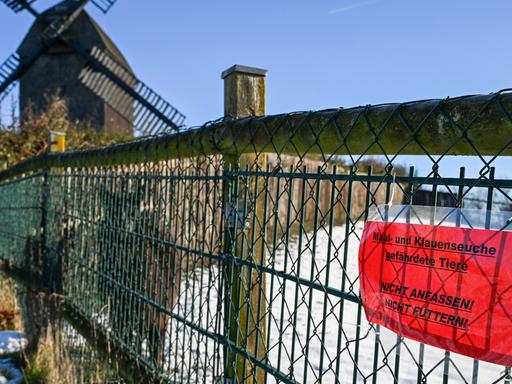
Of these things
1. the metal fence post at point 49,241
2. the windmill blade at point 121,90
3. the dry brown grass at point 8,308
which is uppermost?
the windmill blade at point 121,90

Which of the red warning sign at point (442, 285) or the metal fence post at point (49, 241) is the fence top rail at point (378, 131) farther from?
the metal fence post at point (49, 241)

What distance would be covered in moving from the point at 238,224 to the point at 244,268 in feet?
0.58

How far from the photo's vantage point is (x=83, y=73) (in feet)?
70.0

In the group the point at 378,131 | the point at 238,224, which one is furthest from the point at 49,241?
the point at 378,131

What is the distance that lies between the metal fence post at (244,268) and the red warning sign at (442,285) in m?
0.65

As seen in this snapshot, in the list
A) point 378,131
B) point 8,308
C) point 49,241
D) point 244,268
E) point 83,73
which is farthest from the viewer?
point 83,73

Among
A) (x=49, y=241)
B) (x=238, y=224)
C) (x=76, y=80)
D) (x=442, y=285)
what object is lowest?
(x=49, y=241)

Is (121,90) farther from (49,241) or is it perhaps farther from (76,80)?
(49,241)

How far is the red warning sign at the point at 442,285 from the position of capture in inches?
41.0

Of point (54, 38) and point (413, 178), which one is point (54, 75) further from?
point (413, 178)

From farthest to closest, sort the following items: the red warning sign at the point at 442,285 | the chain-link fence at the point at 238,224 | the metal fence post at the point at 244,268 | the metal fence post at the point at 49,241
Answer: the metal fence post at the point at 49,241 → the metal fence post at the point at 244,268 → the chain-link fence at the point at 238,224 → the red warning sign at the point at 442,285

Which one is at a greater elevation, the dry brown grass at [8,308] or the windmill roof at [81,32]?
the windmill roof at [81,32]

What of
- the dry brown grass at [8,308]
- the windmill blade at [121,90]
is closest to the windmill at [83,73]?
the windmill blade at [121,90]

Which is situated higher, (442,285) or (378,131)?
(378,131)
